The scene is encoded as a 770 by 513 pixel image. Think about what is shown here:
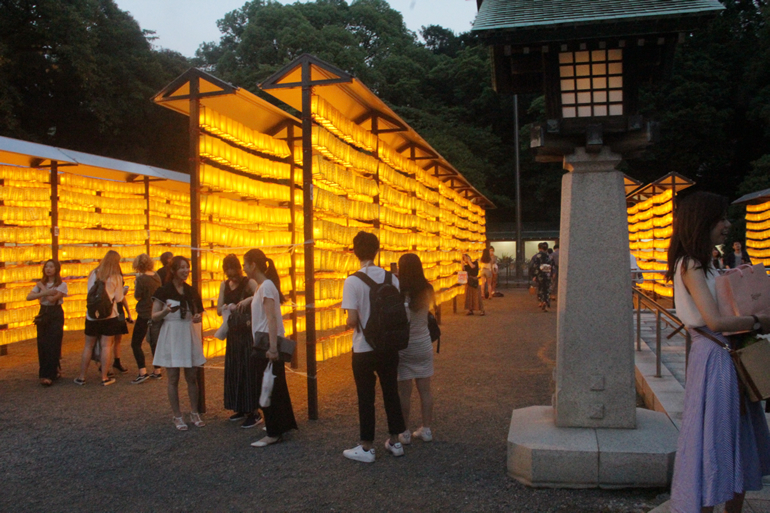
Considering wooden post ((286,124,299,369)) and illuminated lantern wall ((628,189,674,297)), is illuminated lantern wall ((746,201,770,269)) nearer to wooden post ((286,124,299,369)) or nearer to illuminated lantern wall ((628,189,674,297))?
illuminated lantern wall ((628,189,674,297))

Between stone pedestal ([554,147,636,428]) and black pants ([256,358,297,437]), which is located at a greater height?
stone pedestal ([554,147,636,428])

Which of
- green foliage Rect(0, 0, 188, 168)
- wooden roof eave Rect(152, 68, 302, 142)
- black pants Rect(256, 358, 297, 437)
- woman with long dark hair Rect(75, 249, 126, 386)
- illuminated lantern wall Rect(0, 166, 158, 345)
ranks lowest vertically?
black pants Rect(256, 358, 297, 437)

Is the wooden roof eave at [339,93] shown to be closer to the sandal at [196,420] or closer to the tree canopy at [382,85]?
the sandal at [196,420]

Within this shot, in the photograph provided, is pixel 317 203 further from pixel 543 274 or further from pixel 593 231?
pixel 543 274

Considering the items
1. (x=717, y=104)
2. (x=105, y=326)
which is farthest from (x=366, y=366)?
(x=717, y=104)

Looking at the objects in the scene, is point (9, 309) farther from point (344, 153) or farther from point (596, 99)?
point (596, 99)

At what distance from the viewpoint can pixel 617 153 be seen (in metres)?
5.11

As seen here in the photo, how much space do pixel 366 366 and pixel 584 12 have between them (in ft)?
11.4

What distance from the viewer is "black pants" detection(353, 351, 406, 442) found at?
5020 millimetres

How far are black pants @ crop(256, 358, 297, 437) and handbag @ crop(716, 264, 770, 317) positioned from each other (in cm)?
364

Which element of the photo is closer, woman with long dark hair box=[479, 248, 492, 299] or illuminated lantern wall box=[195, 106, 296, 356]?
illuminated lantern wall box=[195, 106, 296, 356]

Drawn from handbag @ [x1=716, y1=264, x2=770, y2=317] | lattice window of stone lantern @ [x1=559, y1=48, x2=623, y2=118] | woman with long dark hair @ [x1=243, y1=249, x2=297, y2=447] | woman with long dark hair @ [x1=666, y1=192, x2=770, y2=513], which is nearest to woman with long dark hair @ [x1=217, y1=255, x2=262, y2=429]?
woman with long dark hair @ [x1=243, y1=249, x2=297, y2=447]

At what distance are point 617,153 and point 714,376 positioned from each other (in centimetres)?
242

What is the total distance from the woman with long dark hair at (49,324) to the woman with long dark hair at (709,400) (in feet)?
25.4
